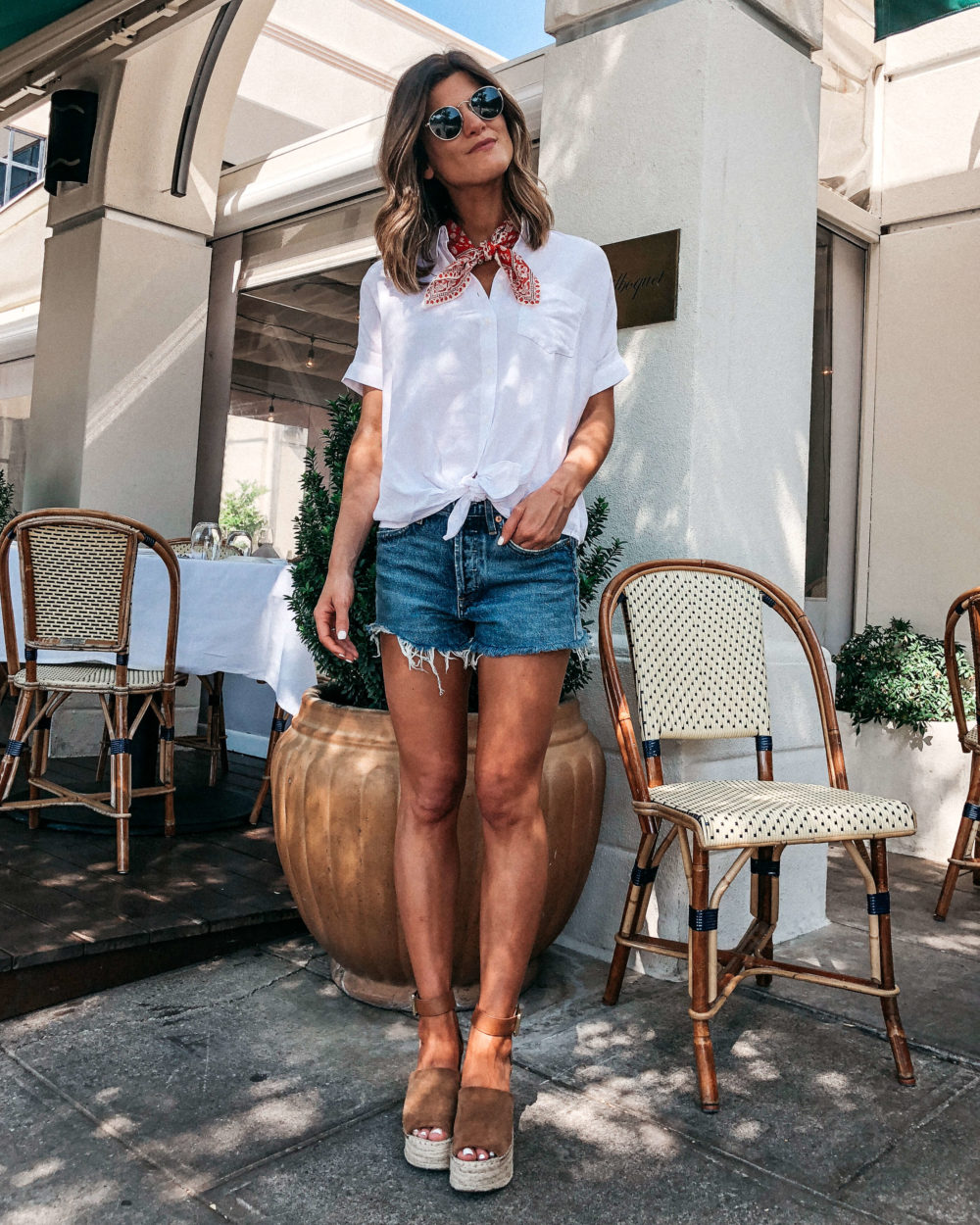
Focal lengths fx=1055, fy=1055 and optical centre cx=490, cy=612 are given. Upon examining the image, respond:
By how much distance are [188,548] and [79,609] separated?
995 millimetres

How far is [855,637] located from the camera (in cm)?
492

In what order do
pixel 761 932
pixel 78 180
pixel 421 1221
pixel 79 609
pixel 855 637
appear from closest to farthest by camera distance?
pixel 421 1221 → pixel 761 932 → pixel 79 609 → pixel 855 637 → pixel 78 180

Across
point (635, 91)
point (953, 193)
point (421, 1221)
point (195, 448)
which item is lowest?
point (421, 1221)

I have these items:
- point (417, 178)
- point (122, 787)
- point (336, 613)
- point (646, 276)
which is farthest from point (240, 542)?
point (417, 178)

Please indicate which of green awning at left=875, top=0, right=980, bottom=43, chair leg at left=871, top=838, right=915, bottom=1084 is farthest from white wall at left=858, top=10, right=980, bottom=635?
chair leg at left=871, top=838, right=915, bottom=1084

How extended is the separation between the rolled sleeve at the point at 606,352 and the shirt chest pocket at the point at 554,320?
0.20ft

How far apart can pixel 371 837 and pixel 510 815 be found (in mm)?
506

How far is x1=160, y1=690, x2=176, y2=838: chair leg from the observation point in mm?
3543

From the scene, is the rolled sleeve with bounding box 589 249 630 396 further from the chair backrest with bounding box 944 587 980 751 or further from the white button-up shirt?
the chair backrest with bounding box 944 587 980 751

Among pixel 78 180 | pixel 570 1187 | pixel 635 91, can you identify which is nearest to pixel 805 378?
pixel 635 91

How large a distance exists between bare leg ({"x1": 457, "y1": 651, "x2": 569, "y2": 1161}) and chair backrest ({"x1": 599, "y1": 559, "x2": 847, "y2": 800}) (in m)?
0.47

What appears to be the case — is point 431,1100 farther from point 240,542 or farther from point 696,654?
point 240,542

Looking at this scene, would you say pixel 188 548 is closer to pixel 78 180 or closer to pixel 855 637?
pixel 78 180

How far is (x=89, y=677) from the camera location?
11.4 ft
